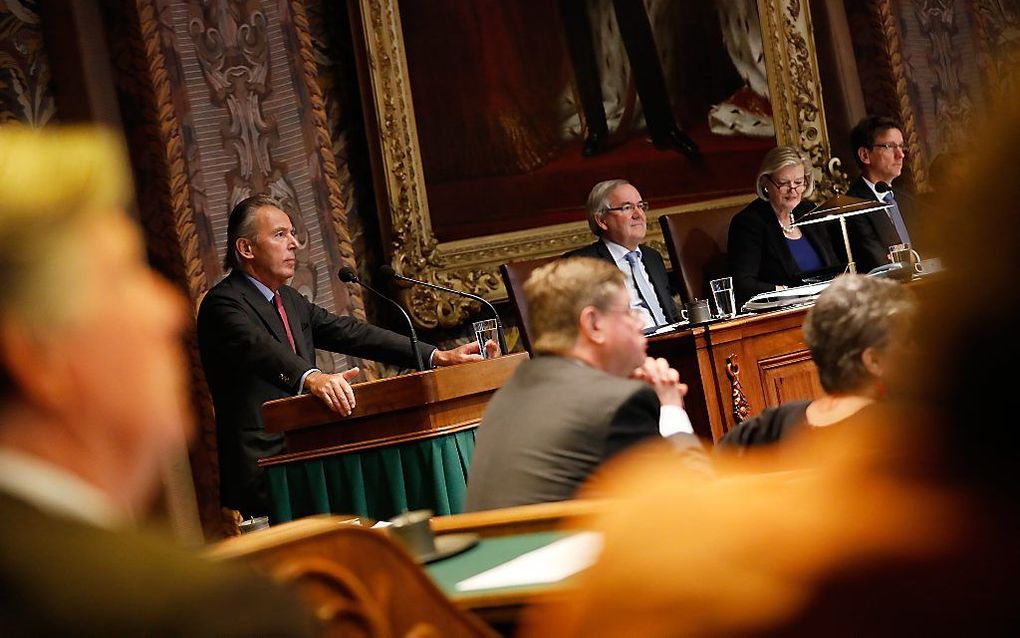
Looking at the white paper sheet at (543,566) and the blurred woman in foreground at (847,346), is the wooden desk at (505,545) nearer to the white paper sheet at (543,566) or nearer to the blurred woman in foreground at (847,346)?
the white paper sheet at (543,566)

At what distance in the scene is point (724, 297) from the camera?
508 cm

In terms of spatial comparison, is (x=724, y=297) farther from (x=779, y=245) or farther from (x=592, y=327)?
(x=592, y=327)

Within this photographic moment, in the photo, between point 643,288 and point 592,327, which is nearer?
point 592,327

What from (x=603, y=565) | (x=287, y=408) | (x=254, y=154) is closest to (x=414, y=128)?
(x=254, y=154)

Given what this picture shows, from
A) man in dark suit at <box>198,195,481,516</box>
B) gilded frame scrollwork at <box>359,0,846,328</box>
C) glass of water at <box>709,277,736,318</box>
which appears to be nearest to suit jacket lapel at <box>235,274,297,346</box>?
man in dark suit at <box>198,195,481,516</box>

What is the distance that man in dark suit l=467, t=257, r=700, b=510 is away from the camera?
2.40 m

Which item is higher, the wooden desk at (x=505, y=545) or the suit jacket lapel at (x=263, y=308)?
the suit jacket lapel at (x=263, y=308)

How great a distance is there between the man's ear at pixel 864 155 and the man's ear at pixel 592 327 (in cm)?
442

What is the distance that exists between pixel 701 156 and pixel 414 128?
2.03 m

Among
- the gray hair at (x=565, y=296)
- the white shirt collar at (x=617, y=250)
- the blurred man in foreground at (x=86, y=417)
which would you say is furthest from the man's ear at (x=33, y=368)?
the white shirt collar at (x=617, y=250)

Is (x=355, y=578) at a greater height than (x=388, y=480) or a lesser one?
greater

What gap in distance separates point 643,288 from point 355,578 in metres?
4.93

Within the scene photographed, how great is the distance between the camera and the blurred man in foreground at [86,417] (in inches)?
22.7

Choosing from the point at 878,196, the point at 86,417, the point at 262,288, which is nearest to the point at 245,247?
the point at 262,288
